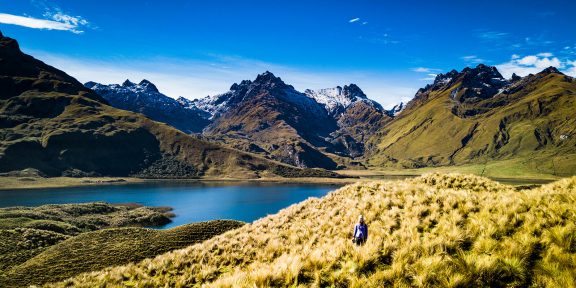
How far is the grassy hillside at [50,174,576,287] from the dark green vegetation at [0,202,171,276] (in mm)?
38329

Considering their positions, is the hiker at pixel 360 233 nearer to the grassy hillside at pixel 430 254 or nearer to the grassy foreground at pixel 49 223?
the grassy hillside at pixel 430 254

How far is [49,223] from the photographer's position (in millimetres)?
97938

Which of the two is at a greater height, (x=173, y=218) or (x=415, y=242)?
(x=415, y=242)

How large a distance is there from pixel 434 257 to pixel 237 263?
49.9 feet

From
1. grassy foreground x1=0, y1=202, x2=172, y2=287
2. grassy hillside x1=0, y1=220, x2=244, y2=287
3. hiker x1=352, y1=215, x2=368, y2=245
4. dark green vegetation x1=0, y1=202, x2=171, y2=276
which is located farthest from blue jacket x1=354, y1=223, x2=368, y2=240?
dark green vegetation x1=0, y1=202, x2=171, y2=276

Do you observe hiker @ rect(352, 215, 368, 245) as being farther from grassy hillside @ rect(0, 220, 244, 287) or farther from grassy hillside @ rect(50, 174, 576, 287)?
grassy hillside @ rect(0, 220, 244, 287)

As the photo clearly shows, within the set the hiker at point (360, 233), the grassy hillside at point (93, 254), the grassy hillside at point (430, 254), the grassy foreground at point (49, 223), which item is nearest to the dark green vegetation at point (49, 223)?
the grassy foreground at point (49, 223)

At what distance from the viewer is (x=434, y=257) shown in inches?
433

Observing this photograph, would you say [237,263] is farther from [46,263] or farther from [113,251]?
[46,263]

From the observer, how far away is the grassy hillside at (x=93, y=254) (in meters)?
38.4

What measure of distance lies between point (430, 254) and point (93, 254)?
44959 millimetres

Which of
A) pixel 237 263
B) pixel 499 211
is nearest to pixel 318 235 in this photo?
pixel 237 263

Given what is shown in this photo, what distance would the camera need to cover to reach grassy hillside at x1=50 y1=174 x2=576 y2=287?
410 inches

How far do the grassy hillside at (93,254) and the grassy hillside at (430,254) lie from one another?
1866cm
